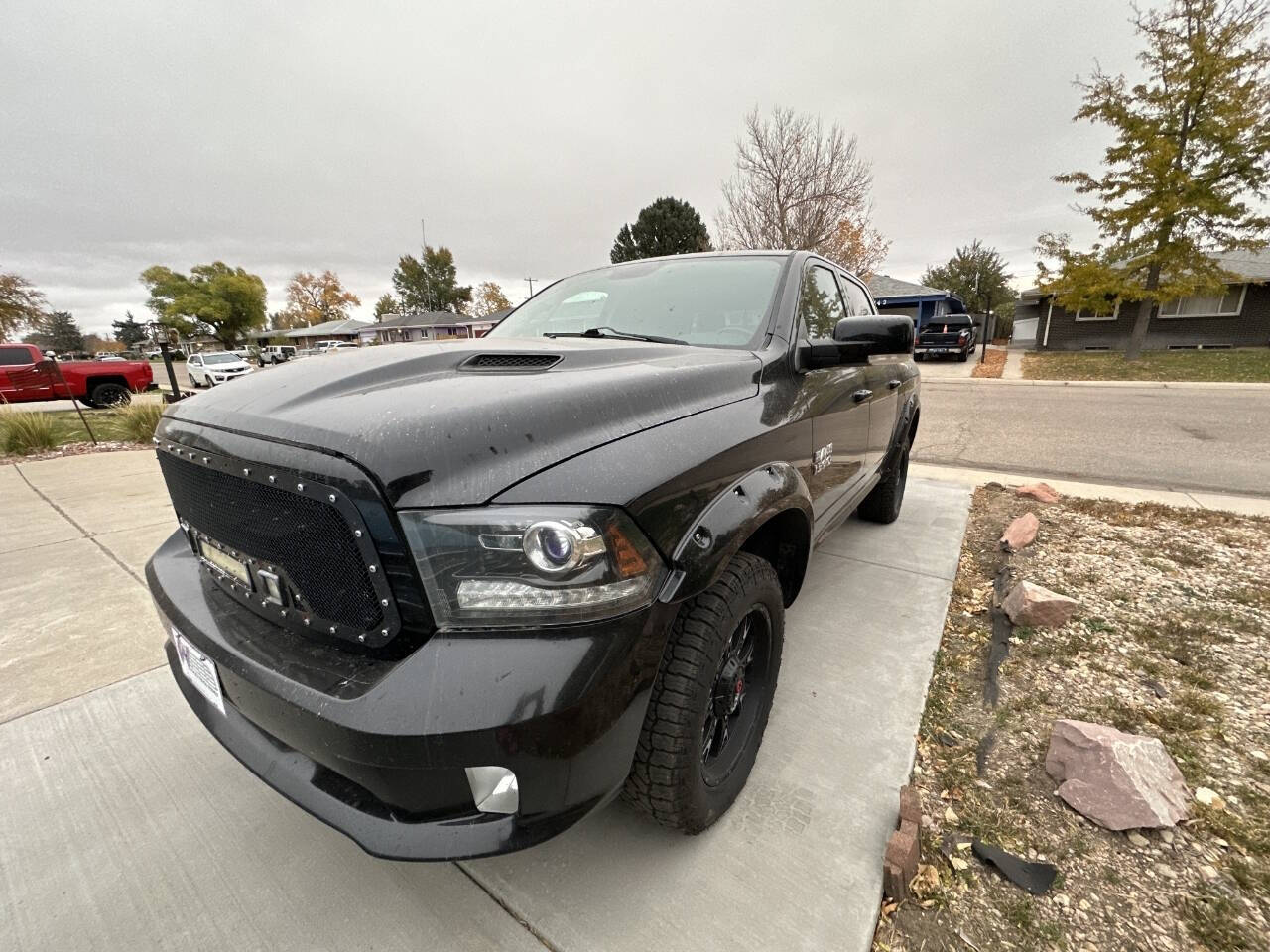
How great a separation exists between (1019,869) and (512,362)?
2030 millimetres

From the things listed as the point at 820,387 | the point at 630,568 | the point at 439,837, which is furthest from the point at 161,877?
the point at 820,387

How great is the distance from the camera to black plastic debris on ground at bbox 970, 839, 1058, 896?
5.00ft

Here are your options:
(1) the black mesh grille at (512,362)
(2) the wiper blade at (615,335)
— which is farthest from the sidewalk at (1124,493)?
(1) the black mesh grille at (512,362)

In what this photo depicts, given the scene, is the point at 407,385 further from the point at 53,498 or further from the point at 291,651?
the point at 53,498

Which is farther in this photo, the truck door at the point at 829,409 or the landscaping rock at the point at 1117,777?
the truck door at the point at 829,409

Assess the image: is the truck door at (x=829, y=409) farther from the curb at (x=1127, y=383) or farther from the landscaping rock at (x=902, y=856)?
the curb at (x=1127, y=383)

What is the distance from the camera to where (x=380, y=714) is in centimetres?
106

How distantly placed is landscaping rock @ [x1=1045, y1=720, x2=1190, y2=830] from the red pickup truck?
59.1 feet

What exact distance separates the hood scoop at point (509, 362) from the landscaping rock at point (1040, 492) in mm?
4757

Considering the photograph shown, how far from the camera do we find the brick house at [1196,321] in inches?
834

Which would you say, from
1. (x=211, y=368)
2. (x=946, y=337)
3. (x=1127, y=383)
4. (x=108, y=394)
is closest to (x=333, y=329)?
(x=211, y=368)

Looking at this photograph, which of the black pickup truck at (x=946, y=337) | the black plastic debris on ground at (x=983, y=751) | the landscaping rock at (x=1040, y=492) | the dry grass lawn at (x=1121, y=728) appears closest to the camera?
the dry grass lawn at (x=1121, y=728)

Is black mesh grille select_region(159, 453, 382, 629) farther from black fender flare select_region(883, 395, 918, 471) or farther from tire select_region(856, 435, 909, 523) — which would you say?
tire select_region(856, 435, 909, 523)

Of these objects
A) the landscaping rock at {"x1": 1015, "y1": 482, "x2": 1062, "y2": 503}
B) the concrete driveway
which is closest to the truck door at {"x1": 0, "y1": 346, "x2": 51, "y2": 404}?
the concrete driveway
